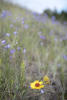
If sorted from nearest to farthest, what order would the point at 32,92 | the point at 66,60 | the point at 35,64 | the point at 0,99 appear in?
the point at 0,99
the point at 32,92
the point at 35,64
the point at 66,60

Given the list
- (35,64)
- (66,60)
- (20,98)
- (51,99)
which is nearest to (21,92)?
(20,98)

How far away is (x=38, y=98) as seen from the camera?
3.63 ft

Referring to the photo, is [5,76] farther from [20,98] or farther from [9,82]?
[20,98]

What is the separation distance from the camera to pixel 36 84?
1068mm

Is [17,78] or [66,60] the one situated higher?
[17,78]

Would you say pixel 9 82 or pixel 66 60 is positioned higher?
pixel 9 82

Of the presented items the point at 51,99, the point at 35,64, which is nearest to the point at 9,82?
the point at 51,99

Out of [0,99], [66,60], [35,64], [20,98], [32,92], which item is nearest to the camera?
[0,99]

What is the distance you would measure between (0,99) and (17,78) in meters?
0.21

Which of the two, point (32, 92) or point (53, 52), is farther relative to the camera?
point (53, 52)

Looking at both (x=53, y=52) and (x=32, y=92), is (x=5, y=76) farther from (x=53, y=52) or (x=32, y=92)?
(x=53, y=52)

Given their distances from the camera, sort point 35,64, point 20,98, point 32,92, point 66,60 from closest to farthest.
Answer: point 20,98 → point 32,92 → point 35,64 → point 66,60

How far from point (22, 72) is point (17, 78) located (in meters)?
0.06

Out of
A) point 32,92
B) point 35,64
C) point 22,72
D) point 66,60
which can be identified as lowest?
point 66,60
